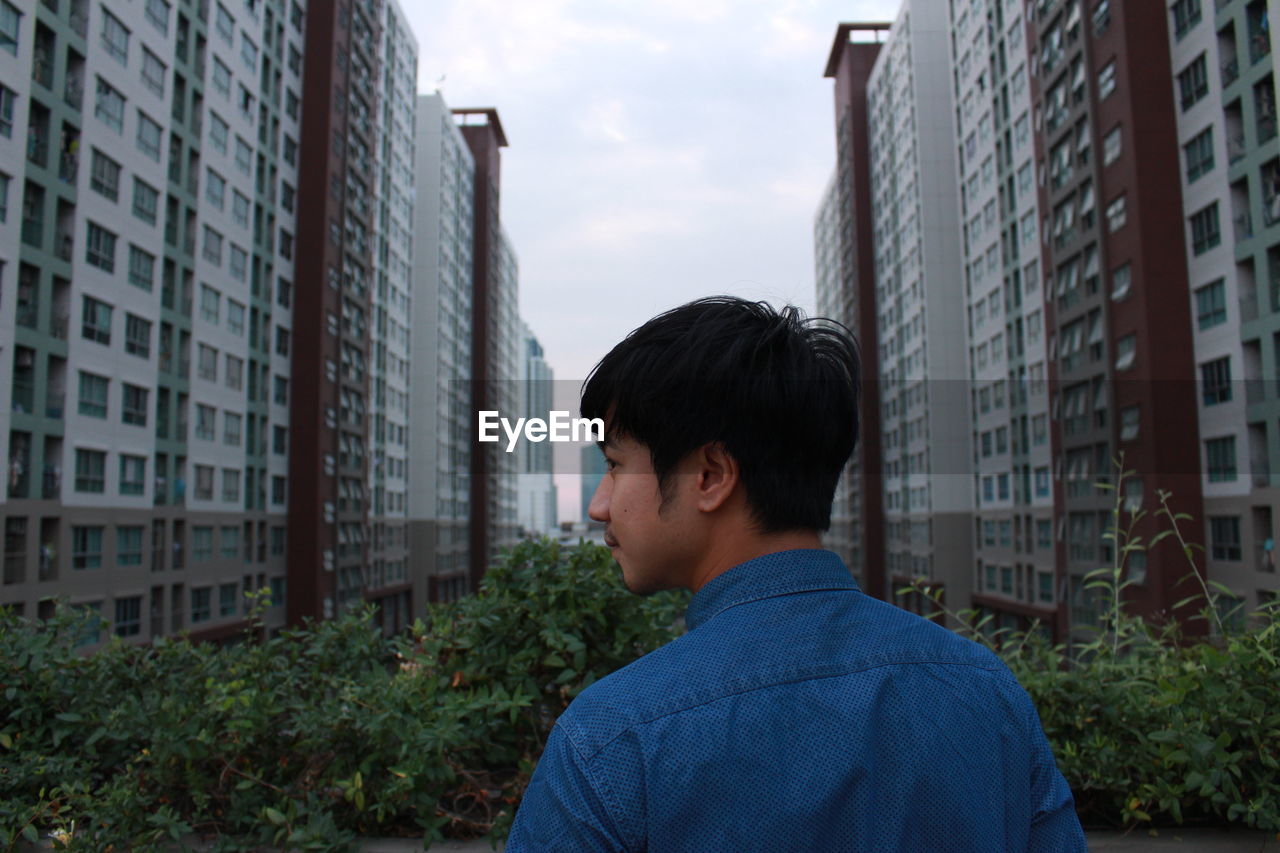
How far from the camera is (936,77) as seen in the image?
37938 millimetres

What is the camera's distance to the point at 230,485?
25.6 metres

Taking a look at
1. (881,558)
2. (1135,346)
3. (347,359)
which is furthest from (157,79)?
(881,558)

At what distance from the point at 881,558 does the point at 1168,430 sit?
2443cm

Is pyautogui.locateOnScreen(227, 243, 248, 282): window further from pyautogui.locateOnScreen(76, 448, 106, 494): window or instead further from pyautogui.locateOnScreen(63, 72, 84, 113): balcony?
pyautogui.locateOnScreen(76, 448, 106, 494): window

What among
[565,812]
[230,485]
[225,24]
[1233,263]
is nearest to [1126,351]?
[1233,263]

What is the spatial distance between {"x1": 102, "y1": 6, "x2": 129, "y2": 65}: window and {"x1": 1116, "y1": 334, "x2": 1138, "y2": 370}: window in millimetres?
23873

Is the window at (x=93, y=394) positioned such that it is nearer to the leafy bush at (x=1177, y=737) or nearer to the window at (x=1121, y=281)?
the leafy bush at (x=1177, y=737)

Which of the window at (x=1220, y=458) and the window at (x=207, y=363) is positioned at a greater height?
the window at (x=207, y=363)

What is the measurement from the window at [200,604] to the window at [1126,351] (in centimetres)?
2390

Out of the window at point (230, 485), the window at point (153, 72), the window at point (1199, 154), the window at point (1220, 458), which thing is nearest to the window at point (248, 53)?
the window at point (153, 72)

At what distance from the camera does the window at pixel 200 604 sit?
23.1 metres

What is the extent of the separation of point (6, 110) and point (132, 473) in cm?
810

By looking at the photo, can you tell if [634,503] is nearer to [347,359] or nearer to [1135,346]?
[1135,346]

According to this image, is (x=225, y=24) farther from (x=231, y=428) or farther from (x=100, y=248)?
(x=231, y=428)
